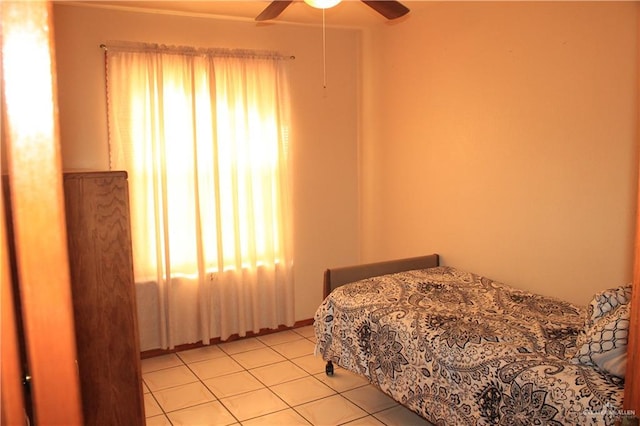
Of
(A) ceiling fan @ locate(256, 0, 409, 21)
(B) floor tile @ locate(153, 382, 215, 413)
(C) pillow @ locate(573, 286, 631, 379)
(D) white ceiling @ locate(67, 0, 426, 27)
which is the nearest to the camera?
(C) pillow @ locate(573, 286, 631, 379)

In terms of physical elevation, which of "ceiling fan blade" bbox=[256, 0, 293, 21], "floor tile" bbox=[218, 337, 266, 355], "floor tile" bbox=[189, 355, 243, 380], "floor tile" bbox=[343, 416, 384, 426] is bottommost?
"floor tile" bbox=[343, 416, 384, 426]

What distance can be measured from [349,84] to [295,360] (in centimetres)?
247

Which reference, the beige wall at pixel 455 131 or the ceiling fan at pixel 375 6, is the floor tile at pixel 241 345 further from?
the ceiling fan at pixel 375 6

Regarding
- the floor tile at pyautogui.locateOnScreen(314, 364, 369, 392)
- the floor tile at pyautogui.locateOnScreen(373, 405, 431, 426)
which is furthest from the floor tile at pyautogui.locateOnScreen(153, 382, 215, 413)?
the floor tile at pyautogui.locateOnScreen(373, 405, 431, 426)

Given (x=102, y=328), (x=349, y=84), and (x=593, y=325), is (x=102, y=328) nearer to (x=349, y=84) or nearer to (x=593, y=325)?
(x=593, y=325)

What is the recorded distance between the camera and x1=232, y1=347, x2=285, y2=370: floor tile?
3.84 metres

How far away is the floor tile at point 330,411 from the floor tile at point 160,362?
1.25 m

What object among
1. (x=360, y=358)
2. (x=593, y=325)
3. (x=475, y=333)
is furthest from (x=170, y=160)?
(x=593, y=325)

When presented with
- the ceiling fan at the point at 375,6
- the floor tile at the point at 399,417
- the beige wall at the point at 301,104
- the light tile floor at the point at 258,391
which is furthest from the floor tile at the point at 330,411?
the ceiling fan at the point at 375,6

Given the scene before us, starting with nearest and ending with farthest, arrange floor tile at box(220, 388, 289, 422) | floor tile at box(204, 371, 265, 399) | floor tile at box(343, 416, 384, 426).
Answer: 1. floor tile at box(343, 416, 384, 426)
2. floor tile at box(220, 388, 289, 422)
3. floor tile at box(204, 371, 265, 399)

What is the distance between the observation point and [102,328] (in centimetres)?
177

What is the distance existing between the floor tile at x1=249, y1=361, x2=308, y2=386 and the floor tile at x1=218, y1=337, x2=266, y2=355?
0.41 meters

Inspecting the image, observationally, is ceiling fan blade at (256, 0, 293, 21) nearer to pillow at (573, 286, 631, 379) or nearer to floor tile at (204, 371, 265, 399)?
pillow at (573, 286, 631, 379)

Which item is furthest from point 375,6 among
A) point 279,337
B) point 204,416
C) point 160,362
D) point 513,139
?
point 160,362
